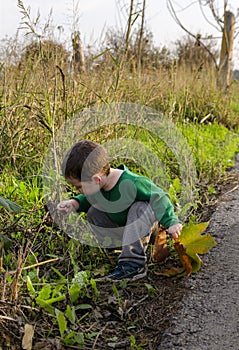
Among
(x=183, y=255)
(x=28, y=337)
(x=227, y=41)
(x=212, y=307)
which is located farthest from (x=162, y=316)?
(x=227, y=41)

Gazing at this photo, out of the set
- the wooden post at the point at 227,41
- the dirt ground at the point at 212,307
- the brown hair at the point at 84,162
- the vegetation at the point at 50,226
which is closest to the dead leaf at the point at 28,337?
the vegetation at the point at 50,226

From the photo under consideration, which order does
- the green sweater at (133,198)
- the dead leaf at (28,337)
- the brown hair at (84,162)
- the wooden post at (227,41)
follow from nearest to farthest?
1. the dead leaf at (28,337)
2. the brown hair at (84,162)
3. the green sweater at (133,198)
4. the wooden post at (227,41)

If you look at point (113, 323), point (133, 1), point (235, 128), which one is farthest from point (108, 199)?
point (235, 128)

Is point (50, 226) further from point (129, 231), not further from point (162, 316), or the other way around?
point (162, 316)

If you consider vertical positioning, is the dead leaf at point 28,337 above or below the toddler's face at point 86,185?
below

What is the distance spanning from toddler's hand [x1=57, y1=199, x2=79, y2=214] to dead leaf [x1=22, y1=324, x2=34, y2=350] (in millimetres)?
864

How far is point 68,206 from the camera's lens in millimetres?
2463

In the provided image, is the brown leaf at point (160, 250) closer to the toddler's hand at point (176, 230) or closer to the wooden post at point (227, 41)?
the toddler's hand at point (176, 230)

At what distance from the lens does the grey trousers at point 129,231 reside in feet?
7.56

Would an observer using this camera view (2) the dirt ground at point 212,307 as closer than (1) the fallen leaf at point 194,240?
Yes

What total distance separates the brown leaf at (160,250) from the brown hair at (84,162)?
445mm

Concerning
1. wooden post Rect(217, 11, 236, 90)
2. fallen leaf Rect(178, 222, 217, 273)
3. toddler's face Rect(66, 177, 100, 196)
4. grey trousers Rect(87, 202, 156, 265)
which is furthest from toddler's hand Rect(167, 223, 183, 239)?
wooden post Rect(217, 11, 236, 90)

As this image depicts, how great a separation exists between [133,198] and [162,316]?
623 mm

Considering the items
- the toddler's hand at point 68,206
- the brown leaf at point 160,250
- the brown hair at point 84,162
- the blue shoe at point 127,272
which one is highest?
the brown hair at point 84,162
